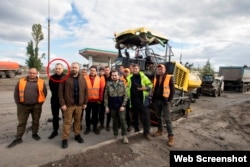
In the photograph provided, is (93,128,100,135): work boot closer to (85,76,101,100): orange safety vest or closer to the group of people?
the group of people

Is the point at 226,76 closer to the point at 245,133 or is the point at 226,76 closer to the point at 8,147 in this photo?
the point at 245,133

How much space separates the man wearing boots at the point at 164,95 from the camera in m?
4.95

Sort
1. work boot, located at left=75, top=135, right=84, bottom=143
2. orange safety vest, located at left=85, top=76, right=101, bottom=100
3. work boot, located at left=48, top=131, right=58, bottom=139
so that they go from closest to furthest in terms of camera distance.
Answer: work boot, located at left=75, top=135, right=84, bottom=143, work boot, located at left=48, top=131, right=58, bottom=139, orange safety vest, located at left=85, top=76, right=101, bottom=100

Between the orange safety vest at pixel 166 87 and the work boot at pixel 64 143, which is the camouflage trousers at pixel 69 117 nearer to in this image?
the work boot at pixel 64 143

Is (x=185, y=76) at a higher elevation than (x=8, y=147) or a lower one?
higher

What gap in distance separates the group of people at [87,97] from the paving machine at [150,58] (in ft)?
4.98

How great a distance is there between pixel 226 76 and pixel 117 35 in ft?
62.1

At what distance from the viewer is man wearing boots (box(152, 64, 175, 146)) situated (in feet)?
16.3

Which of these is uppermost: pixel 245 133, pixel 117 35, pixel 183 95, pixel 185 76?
pixel 117 35

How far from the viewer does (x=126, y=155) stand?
165 inches

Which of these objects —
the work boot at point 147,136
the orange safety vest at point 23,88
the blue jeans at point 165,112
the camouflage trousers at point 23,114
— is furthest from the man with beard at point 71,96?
the blue jeans at point 165,112

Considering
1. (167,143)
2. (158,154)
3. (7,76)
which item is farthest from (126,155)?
(7,76)

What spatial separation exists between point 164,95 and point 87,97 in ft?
6.02

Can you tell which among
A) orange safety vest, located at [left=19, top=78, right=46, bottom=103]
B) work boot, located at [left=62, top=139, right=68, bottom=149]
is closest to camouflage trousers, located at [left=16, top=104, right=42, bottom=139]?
orange safety vest, located at [left=19, top=78, right=46, bottom=103]
